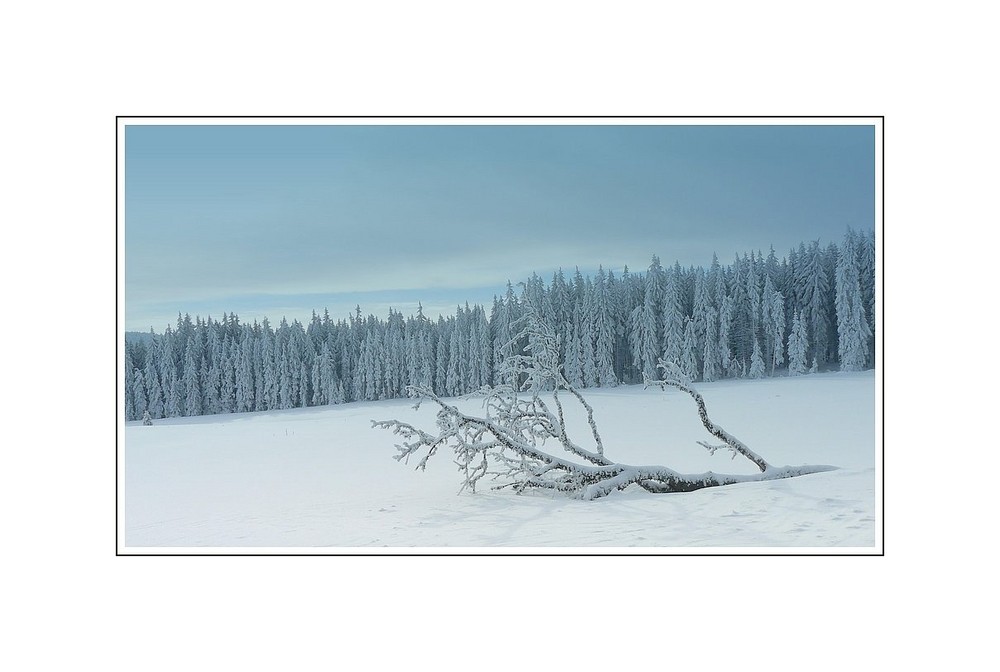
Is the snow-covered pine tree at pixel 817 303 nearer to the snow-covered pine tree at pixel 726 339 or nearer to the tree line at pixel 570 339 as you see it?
the tree line at pixel 570 339

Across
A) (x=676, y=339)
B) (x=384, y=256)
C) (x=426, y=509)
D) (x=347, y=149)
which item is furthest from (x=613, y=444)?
(x=347, y=149)

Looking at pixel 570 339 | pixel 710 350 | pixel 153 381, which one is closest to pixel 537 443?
pixel 570 339

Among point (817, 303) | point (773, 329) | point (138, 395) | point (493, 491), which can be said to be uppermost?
point (817, 303)

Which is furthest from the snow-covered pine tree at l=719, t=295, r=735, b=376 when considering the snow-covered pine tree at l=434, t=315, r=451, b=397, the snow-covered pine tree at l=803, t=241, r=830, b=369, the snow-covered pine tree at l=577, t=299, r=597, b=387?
the snow-covered pine tree at l=434, t=315, r=451, b=397

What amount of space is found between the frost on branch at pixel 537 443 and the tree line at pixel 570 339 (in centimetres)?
18

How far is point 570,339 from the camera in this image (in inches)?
221

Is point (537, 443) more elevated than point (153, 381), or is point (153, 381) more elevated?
point (153, 381)

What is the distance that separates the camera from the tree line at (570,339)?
17.4 ft

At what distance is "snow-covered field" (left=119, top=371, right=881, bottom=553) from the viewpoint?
4648mm

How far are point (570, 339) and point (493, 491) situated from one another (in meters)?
1.38

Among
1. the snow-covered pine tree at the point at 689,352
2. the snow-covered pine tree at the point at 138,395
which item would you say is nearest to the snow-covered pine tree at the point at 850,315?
the snow-covered pine tree at the point at 689,352

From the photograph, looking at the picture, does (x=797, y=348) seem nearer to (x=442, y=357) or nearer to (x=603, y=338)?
(x=603, y=338)

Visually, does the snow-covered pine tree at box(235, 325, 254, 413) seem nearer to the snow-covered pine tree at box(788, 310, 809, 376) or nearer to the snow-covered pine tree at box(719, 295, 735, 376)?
the snow-covered pine tree at box(719, 295, 735, 376)
